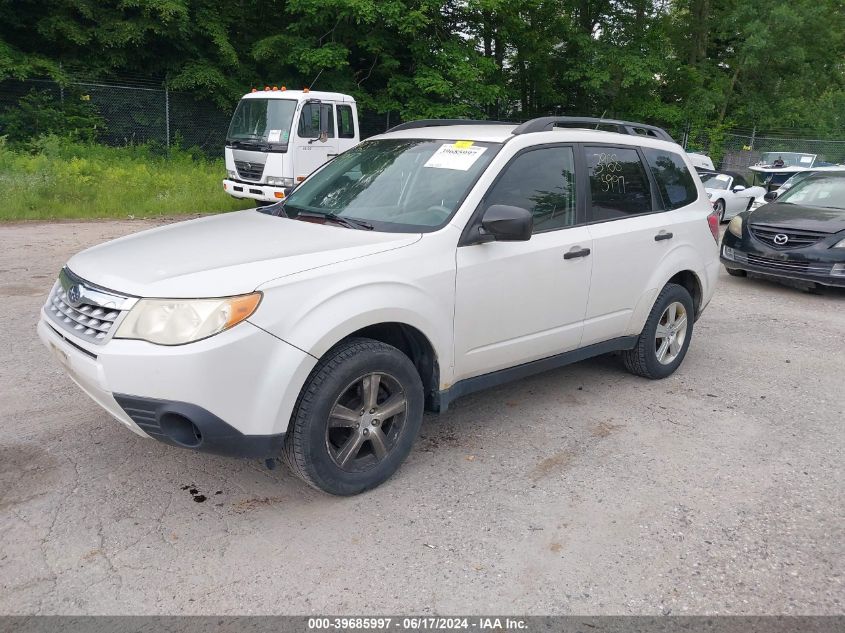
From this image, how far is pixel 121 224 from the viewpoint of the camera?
12648 mm

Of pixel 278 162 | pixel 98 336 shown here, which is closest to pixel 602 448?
pixel 98 336

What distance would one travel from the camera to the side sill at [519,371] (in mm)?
3891

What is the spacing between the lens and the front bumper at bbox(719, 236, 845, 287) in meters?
8.52

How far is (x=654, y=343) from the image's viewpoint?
17.4 ft

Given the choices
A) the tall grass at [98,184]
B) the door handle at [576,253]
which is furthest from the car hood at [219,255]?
the tall grass at [98,184]

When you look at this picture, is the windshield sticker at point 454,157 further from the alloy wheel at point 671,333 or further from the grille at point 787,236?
the grille at point 787,236

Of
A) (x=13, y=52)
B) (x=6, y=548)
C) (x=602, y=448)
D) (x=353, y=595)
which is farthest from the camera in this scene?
(x=13, y=52)

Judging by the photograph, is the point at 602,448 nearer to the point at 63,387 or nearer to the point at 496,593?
the point at 496,593

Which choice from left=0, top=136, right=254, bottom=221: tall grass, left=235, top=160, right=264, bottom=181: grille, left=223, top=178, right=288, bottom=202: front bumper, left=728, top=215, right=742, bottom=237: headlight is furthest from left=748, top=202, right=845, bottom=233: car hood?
left=0, top=136, right=254, bottom=221: tall grass

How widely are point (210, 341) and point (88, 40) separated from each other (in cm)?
1893

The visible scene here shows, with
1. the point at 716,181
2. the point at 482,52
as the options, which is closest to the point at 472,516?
the point at 716,181

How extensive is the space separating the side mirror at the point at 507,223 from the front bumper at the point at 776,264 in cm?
636

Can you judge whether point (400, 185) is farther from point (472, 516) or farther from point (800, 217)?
point (800, 217)

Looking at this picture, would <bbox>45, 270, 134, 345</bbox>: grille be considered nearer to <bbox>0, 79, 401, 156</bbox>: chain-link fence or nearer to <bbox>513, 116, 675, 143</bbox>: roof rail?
<bbox>513, 116, 675, 143</bbox>: roof rail
